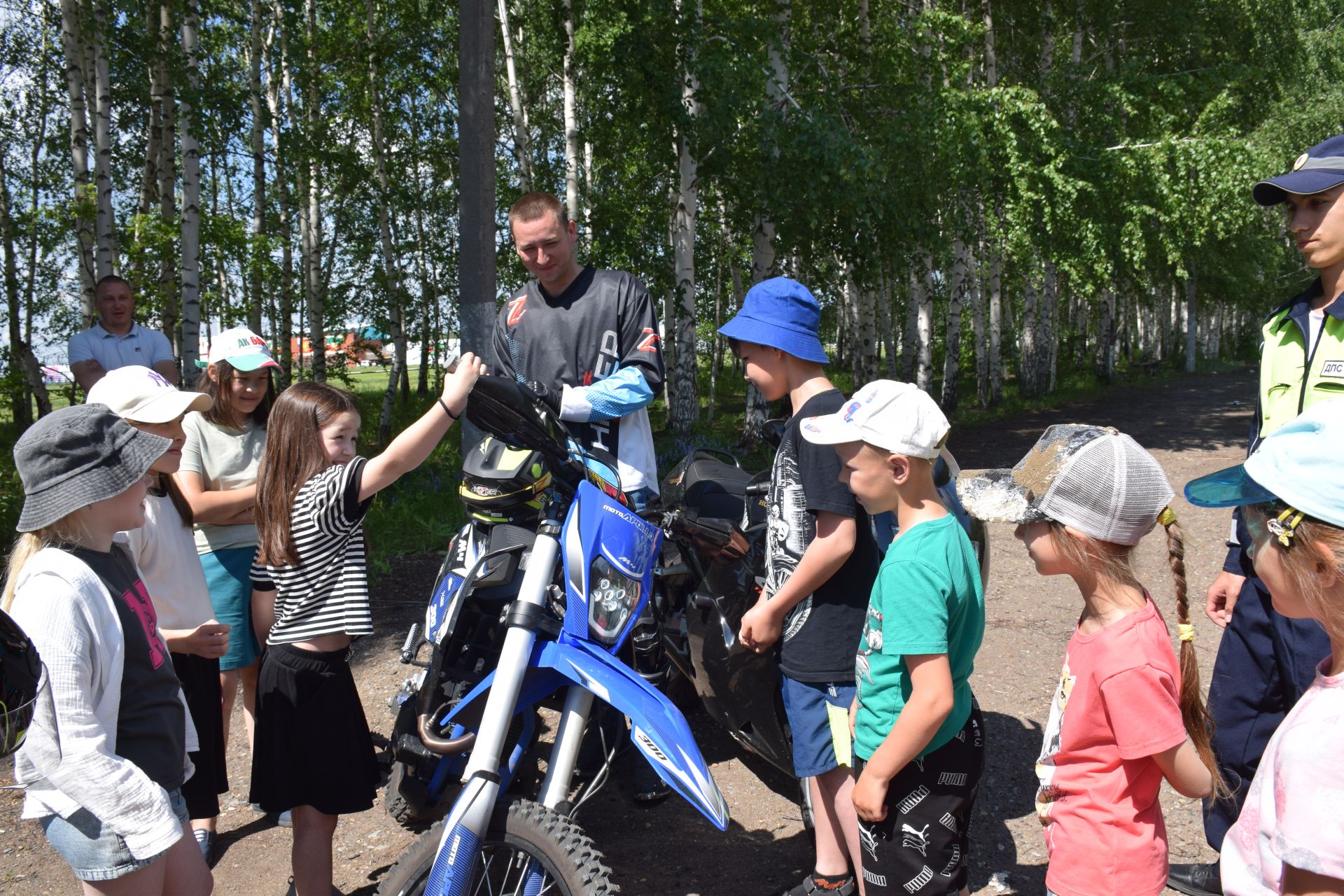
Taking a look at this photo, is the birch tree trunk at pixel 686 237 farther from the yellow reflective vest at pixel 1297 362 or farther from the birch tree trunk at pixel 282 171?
the yellow reflective vest at pixel 1297 362

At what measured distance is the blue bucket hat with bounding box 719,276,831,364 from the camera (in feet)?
9.21

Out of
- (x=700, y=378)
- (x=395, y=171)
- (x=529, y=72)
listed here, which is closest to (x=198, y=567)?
(x=395, y=171)

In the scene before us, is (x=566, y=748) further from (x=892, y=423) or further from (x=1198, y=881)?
(x=1198, y=881)

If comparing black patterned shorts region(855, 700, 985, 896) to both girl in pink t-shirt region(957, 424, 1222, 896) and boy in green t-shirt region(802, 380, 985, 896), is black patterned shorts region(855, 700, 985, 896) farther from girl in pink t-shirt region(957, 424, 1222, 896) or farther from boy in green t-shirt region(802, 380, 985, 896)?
girl in pink t-shirt region(957, 424, 1222, 896)

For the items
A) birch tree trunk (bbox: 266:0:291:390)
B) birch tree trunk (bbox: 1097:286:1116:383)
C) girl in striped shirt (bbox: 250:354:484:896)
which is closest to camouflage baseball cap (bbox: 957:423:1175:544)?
girl in striped shirt (bbox: 250:354:484:896)

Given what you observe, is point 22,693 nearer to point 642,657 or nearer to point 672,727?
point 672,727

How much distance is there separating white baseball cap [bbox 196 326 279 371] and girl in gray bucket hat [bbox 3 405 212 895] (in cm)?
158

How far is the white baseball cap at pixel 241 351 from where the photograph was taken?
147 inches

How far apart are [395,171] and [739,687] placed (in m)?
17.7

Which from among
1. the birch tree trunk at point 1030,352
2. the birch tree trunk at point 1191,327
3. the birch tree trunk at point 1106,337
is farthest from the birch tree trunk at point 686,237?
the birch tree trunk at point 1191,327

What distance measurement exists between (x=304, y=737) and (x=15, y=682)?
133 cm

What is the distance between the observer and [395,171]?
18.8m

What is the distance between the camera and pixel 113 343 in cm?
653

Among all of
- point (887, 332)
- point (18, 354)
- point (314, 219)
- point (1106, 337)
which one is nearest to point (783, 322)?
point (18, 354)
